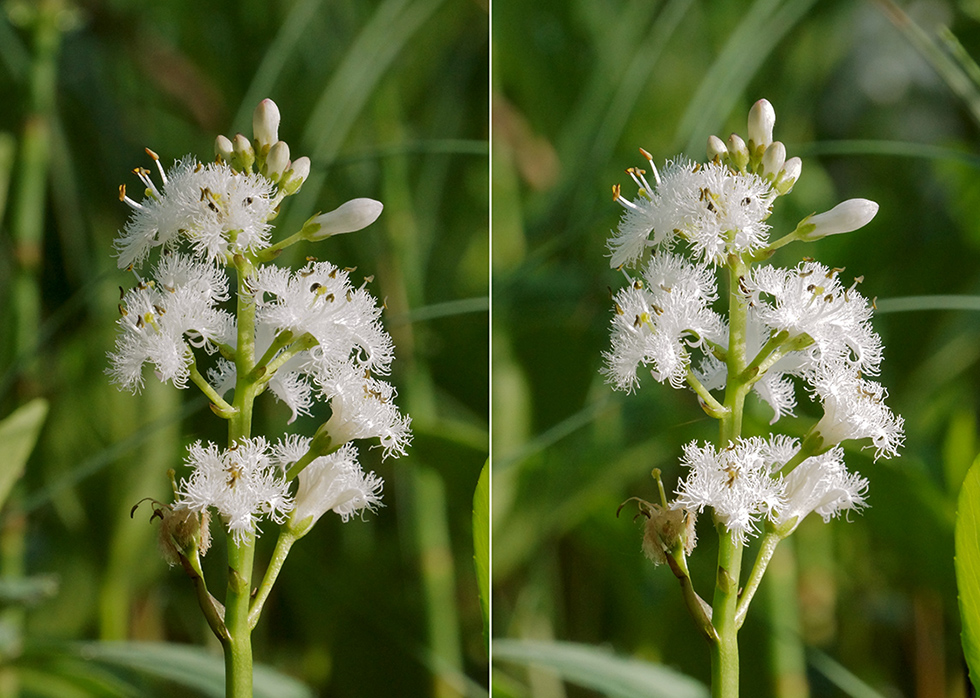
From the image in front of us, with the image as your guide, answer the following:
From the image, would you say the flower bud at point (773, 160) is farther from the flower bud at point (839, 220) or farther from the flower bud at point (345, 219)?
the flower bud at point (345, 219)

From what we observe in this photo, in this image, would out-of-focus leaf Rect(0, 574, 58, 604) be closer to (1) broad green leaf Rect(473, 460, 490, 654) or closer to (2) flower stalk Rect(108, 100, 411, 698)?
(2) flower stalk Rect(108, 100, 411, 698)

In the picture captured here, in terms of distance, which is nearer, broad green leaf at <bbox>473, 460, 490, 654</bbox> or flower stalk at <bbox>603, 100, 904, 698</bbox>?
flower stalk at <bbox>603, 100, 904, 698</bbox>

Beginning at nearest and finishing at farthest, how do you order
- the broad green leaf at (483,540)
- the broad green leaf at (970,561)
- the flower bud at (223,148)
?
the broad green leaf at (970,561), the flower bud at (223,148), the broad green leaf at (483,540)

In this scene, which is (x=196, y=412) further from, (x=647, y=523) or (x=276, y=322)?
(x=647, y=523)

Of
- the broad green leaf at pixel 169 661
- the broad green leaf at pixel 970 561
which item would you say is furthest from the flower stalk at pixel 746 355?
the broad green leaf at pixel 169 661

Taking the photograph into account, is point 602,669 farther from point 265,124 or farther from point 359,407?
point 265,124

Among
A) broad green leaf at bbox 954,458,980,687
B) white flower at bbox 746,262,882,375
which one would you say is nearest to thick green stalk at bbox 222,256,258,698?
white flower at bbox 746,262,882,375
